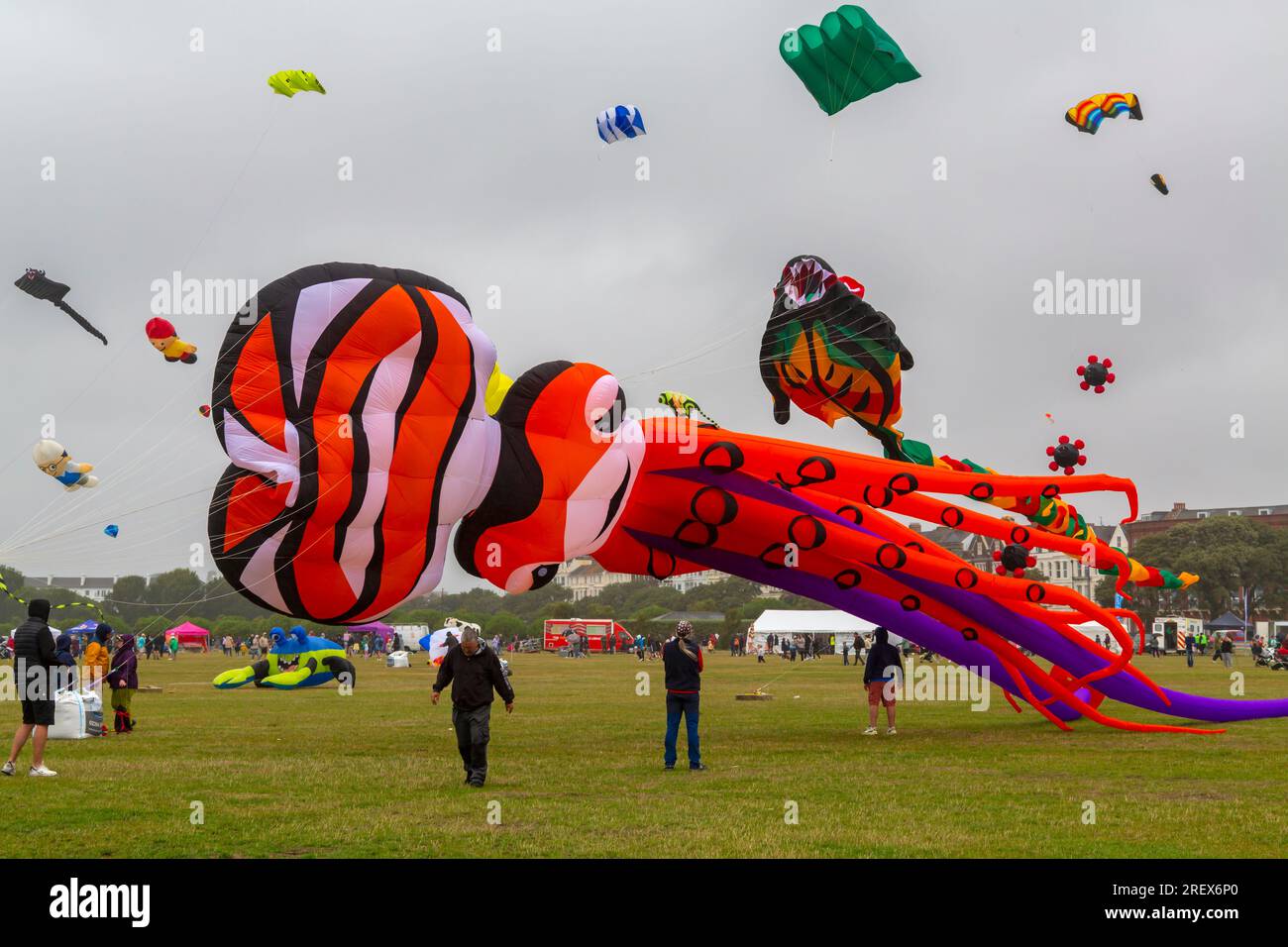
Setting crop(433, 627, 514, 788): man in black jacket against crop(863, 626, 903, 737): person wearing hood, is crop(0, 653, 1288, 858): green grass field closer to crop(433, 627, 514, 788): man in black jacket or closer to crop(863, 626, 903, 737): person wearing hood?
crop(433, 627, 514, 788): man in black jacket

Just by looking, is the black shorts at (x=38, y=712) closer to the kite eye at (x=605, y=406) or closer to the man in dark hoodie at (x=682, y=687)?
the man in dark hoodie at (x=682, y=687)

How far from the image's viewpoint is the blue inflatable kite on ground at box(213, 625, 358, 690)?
109 ft

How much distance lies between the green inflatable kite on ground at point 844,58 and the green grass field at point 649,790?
8.34 m

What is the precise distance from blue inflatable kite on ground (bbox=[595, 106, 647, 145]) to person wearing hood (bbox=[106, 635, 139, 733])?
9.75 m

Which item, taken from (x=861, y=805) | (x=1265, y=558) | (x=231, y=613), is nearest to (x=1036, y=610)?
(x=861, y=805)

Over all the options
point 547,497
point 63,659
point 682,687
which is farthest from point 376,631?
point 682,687

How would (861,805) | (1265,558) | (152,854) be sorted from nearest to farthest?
(152,854), (861,805), (1265,558)

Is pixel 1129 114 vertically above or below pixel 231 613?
above

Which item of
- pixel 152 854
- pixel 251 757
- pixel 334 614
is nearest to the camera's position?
pixel 152 854

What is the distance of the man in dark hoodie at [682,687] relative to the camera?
46.5 feet

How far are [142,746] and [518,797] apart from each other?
284 inches

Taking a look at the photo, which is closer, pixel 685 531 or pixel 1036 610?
pixel 685 531

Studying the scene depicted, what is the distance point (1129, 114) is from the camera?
19734 millimetres

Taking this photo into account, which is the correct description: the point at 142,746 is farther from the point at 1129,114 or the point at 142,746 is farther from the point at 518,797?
the point at 1129,114
